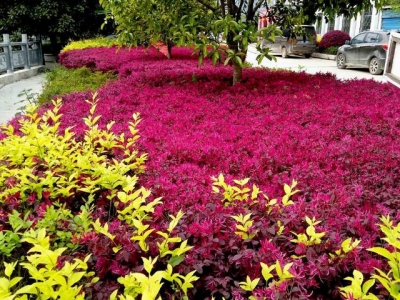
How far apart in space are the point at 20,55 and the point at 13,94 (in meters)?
4.14

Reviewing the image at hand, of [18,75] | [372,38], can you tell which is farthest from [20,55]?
[372,38]

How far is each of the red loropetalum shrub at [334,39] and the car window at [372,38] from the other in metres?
6.30

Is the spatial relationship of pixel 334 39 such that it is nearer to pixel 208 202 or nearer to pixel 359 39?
pixel 359 39

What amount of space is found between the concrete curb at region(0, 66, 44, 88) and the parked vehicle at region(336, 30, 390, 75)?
11.4 meters

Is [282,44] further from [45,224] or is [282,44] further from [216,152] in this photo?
[45,224]

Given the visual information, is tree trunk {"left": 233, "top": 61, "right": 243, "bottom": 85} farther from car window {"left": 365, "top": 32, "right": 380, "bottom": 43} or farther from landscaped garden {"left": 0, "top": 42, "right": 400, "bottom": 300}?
car window {"left": 365, "top": 32, "right": 380, "bottom": 43}

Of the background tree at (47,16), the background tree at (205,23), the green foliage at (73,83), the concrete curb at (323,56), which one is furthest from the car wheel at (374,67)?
the background tree at (47,16)

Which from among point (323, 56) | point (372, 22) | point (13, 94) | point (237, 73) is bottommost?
point (323, 56)

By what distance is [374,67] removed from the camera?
14.3 m

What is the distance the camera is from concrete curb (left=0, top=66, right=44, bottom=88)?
1150cm

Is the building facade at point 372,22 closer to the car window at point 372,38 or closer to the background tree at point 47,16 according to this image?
the car window at point 372,38

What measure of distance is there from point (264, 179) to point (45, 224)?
144 cm

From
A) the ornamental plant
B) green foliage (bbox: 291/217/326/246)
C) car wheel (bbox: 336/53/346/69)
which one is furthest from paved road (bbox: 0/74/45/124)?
car wheel (bbox: 336/53/346/69)

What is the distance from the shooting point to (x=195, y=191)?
2365 mm
